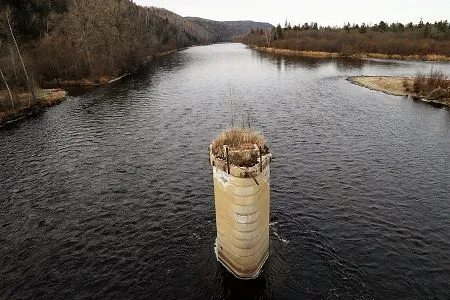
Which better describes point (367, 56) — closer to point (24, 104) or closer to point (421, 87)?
point (421, 87)

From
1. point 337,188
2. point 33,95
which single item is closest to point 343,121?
point 337,188

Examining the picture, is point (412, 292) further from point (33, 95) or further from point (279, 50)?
point (279, 50)

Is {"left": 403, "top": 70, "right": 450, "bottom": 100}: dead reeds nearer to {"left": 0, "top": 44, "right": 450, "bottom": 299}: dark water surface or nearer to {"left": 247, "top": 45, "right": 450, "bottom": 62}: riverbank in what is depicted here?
{"left": 0, "top": 44, "right": 450, "bottom": 299}: dark water surface

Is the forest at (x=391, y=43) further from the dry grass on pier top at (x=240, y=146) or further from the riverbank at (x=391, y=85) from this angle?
the dry grass on pier top at (x=240, y=146)

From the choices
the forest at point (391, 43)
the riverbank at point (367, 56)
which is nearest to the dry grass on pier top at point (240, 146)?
the riverbank at point (367, 56)

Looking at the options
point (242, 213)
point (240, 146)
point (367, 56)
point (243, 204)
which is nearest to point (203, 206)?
point (242, 213)

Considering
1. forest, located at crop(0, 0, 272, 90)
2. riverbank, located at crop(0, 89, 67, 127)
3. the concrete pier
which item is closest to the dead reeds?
the concrete pier

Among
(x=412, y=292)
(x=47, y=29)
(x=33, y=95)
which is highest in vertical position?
(x=47, y=29)
